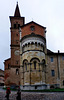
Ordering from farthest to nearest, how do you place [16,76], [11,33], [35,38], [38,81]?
1. [11,33]
2. [16,76]
3. [35,38]
4. [38,81]

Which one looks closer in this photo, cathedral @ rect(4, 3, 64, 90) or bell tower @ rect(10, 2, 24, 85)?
cathedral @ rect(4, 3, 64, 90)

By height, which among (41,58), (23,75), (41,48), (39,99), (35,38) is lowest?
(39,99)

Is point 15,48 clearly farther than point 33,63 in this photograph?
Yes

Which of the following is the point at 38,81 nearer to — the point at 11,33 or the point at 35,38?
the point at 35,38

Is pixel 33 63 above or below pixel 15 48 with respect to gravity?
below

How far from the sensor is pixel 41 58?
113ft

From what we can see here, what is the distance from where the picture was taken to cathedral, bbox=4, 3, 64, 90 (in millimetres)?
33219

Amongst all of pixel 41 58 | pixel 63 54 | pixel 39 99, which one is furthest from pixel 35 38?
pixel 39 99

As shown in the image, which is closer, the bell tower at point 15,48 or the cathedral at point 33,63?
the cathedral at point 33,63

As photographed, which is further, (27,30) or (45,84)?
(27,30)

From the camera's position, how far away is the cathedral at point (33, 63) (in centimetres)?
3322

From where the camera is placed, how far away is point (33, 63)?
33750mm

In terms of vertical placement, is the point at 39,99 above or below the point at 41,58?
below

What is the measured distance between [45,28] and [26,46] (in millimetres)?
7881
